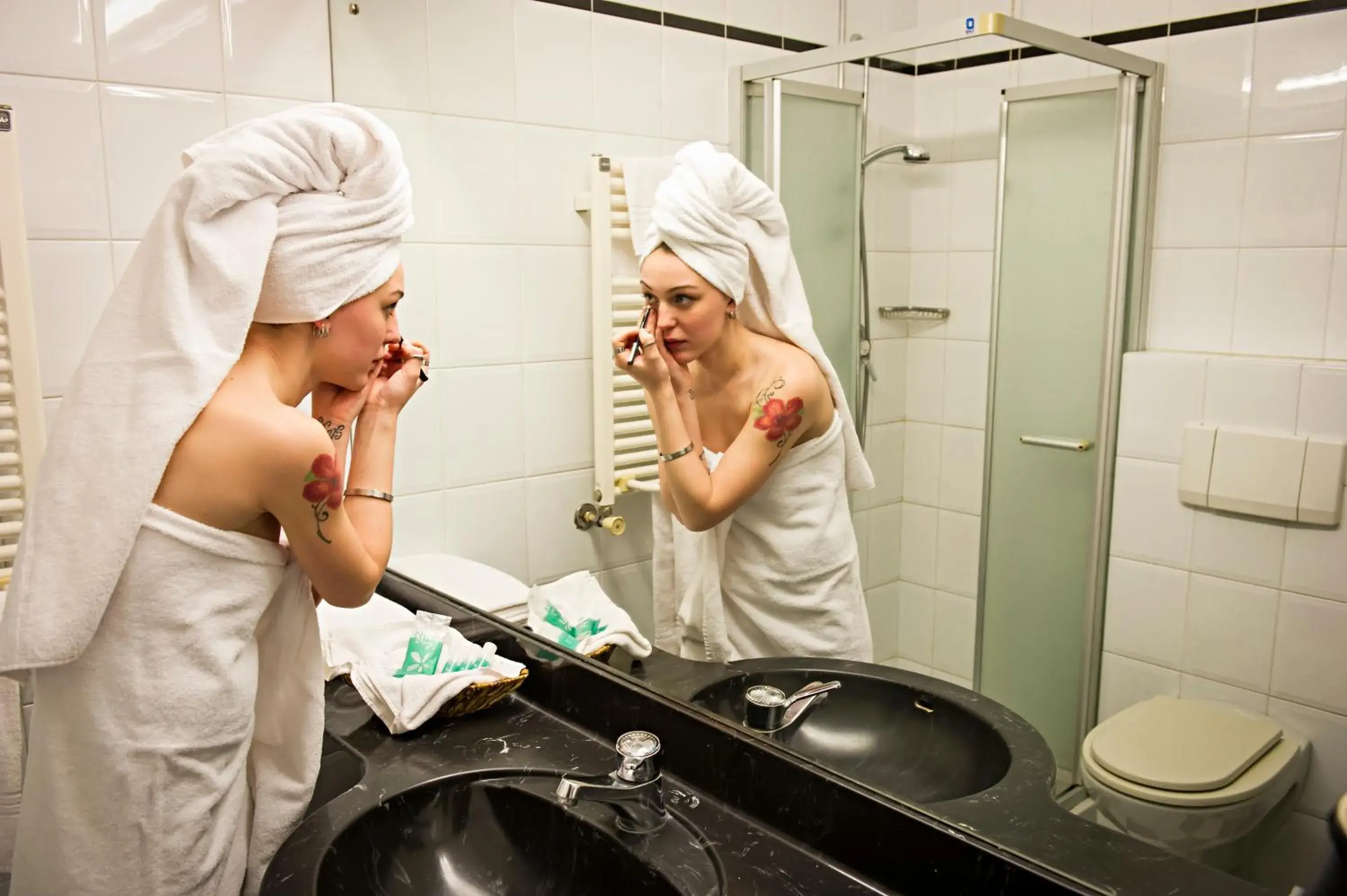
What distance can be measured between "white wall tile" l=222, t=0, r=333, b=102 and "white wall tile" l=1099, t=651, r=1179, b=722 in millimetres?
1473

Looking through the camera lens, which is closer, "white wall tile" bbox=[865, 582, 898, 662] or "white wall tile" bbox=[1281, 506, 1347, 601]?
"white wall tile" bbox=[1281, 506, 1347, 601]

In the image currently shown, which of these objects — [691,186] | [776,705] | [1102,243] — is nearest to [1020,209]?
[1102,243]

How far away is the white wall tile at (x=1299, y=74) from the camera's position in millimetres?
857

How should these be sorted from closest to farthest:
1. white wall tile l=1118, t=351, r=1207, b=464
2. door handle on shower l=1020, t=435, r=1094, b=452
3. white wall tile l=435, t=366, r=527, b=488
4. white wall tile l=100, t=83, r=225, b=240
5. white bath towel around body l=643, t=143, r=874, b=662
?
white wall tile l=1118, t=351, r=1207, b=464
door handle on shower l=1020, t=435, r=1094, b=452
white bath towel around body l=643, t=143, r=874, b=662
white wall tile l=100, t=83, r=225, b=240
white wall tile l=435, t=366, r=527, b=488

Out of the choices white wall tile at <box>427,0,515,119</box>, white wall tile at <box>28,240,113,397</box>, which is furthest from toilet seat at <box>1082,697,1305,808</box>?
white wall tile at <box>28,240,113,397</box>

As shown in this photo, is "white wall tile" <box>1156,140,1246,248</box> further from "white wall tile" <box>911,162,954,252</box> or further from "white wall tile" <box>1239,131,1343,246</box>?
"white wall tile" <box>911,162,954,252</box>

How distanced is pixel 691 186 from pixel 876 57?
293mm

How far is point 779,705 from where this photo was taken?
1256mm

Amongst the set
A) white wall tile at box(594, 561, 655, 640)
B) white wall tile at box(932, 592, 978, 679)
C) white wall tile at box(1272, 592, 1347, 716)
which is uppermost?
white wall tile at box(1272, 592, 1347, 716)

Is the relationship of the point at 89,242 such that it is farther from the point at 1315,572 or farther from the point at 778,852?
the point at 1315,572

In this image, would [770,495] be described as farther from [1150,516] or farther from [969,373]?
[1150,516]

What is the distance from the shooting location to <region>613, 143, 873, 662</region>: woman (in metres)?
1.25

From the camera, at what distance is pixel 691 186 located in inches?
52.3

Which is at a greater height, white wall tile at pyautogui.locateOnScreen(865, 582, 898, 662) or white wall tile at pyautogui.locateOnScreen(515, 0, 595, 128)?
white wall tile at pyautogui.locateOnScreen(515, 0, 595, 128)
